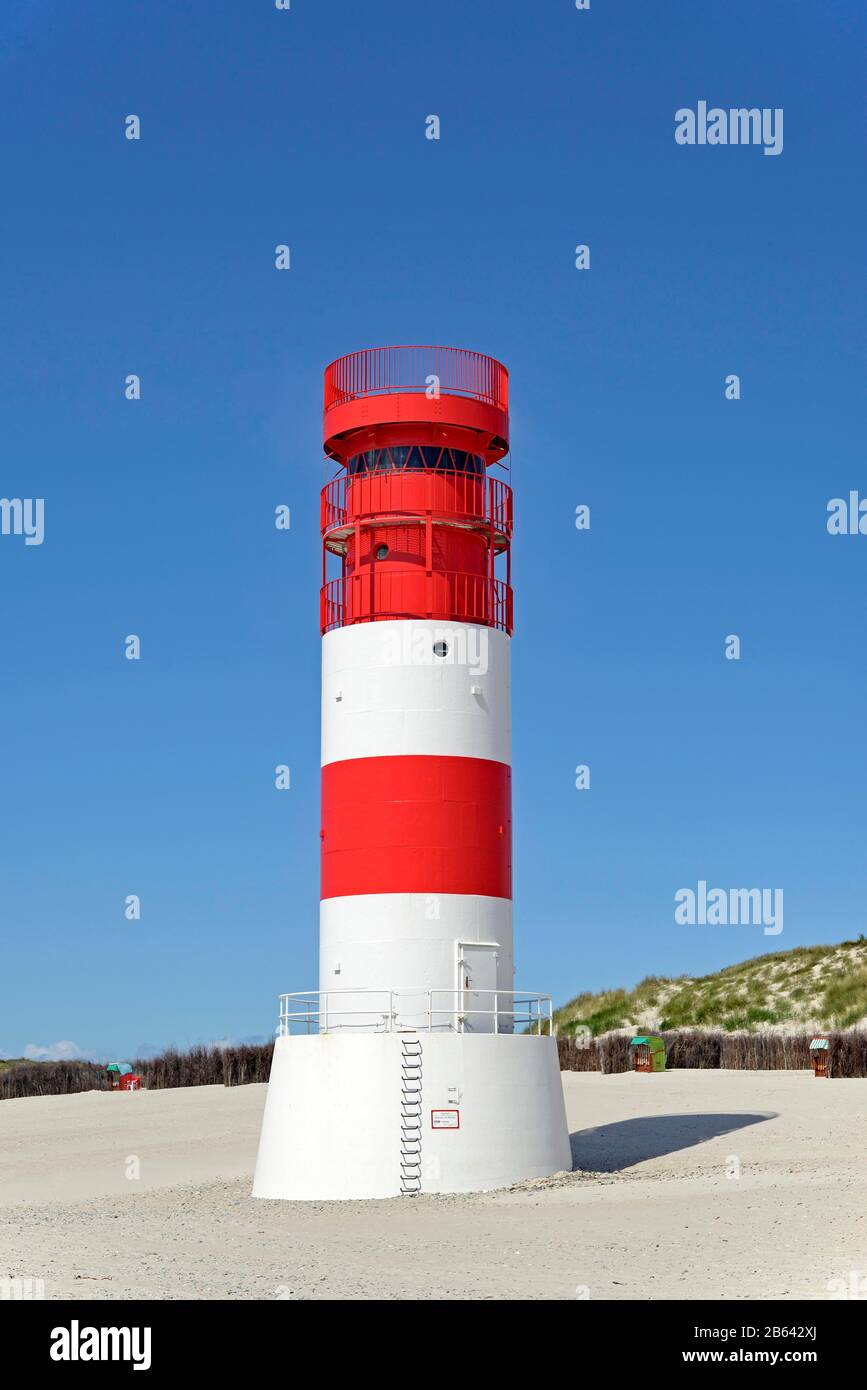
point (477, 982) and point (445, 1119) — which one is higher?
point (477, 982)

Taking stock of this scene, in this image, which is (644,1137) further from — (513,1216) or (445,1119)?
(513,1216)

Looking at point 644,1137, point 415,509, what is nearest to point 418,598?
point 415,509

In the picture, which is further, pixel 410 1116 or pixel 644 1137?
pixel 644 1137

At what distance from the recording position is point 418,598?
25.6 m

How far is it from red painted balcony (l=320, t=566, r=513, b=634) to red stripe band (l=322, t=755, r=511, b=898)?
2.35m

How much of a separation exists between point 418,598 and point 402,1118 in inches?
317

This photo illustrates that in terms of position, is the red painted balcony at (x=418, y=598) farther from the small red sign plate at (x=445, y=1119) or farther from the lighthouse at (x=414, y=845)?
the small red sign plate at (x=445, y=1119)

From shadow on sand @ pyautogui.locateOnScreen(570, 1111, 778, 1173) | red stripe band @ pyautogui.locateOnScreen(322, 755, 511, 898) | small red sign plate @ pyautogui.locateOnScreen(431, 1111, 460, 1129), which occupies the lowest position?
shadow on sand @ pyautogui.locateOnScreen(570, 1111, 778, 1173)

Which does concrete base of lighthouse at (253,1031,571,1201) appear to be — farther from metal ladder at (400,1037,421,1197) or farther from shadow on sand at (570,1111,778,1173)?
shadow on sand at (570,1111,778,1173)


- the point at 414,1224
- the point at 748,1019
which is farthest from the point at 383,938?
the point at 748,1019

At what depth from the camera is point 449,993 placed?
80.7 ft

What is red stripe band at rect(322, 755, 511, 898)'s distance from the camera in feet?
81.6

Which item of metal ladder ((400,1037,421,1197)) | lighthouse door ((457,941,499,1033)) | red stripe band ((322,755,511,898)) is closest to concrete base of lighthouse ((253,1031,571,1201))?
metal ladder ((400,1037,421,1197))
